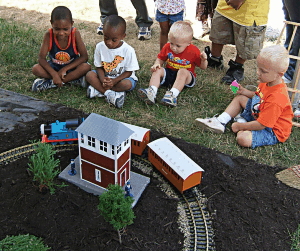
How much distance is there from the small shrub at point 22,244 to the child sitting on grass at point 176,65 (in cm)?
239

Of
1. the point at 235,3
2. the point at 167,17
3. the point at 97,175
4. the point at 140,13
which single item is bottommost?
the point at 97,175

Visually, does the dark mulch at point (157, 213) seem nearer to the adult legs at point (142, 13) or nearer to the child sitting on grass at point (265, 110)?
the child sitting on grass at point (265, 110)

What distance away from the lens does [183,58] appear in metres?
4.54

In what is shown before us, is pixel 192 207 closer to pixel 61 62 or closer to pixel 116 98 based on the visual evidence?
pixel 116 98

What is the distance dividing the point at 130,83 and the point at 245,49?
170cm

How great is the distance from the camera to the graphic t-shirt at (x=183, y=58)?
4.48m

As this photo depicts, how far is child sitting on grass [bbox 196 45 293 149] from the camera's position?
3.42 m

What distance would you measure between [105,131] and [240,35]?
2923mm

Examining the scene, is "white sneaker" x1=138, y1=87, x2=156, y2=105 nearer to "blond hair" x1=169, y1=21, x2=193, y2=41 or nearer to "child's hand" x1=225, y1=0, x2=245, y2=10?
"blond hair" x1=169, y1=21, x2=193, y2=41

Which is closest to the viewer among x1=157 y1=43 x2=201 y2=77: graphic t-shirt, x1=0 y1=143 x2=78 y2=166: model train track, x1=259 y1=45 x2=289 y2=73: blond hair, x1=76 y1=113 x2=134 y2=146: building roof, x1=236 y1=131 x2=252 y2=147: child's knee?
x1=76 y1=113 x2=134 y2=146: building roof

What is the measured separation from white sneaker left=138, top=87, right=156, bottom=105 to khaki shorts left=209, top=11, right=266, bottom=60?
1456 millimetres

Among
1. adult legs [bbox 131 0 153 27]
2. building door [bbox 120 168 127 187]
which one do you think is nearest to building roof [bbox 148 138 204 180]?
building door [bbox 120 168 127 187]

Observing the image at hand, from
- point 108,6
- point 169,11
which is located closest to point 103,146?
point 169,11

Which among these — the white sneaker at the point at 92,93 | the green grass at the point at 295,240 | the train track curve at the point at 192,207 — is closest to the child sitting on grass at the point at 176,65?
the white sneaker at the point at 92,93
